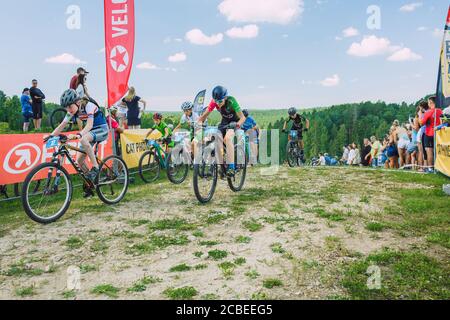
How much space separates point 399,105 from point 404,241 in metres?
170

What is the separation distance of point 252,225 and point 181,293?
2.57 meters

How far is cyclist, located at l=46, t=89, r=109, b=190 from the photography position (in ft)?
22.6

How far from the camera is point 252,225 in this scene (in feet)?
20.1

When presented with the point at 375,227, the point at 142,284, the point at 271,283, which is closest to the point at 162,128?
the point at 375,227

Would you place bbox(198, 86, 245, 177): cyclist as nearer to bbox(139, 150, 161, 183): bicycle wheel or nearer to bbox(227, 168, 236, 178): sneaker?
bbox(227, 168, 236, 178): sneaker

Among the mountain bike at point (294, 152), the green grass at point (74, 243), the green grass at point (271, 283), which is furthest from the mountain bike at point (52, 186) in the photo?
the mountain bike at point (294, 152)

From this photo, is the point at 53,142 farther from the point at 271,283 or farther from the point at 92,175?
the point at 271,283

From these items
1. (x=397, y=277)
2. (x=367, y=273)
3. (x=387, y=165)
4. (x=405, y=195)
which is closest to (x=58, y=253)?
(x=367, y=273)

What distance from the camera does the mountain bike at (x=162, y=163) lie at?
1012cm

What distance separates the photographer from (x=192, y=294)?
371 centimetres

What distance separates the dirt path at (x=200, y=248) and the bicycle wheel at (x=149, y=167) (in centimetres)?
297

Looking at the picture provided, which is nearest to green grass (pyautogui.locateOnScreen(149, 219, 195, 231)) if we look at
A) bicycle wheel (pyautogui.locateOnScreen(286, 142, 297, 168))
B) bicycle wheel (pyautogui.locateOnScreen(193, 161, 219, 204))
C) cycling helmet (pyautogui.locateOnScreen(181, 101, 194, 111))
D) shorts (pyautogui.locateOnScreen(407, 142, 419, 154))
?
bicycle wheel (pyautogui.locateOnScreen(193, 161, 219, 204))

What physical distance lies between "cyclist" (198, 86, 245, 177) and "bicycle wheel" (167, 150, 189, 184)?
88.3 inches
